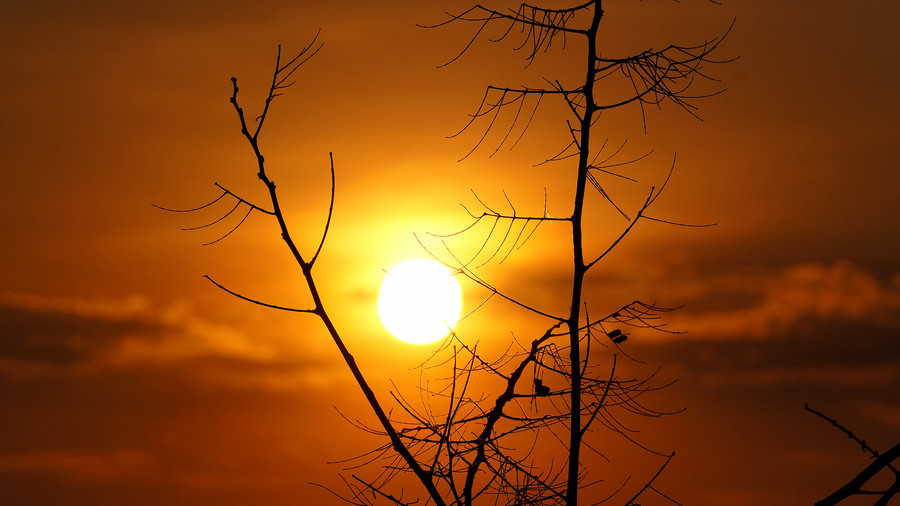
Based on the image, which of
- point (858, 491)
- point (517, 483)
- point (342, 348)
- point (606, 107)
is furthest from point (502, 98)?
point (858, 491)

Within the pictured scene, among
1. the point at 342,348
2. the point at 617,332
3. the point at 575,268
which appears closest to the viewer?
the point at 342,348

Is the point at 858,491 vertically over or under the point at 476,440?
under

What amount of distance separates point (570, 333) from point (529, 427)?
2.62 ft

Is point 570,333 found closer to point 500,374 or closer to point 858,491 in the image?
point 500,374

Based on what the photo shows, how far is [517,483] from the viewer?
524cm

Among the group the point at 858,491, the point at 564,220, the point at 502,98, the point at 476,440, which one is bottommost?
the point at 858,491

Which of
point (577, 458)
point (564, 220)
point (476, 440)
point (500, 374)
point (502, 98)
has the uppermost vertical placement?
point (502, 98)

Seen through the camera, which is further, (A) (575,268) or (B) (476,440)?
(B) (476,440)

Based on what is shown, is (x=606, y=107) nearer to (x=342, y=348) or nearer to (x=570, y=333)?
(x=570, y=333)

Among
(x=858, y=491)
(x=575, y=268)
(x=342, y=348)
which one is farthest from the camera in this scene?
(x=575, y=268)

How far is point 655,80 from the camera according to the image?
5312mm

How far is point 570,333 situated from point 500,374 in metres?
0.73

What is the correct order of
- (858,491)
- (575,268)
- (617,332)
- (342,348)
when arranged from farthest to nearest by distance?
(617,332) → (575,268) → (342,348) → (858,491)

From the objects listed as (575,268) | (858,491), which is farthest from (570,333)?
(858,491)
